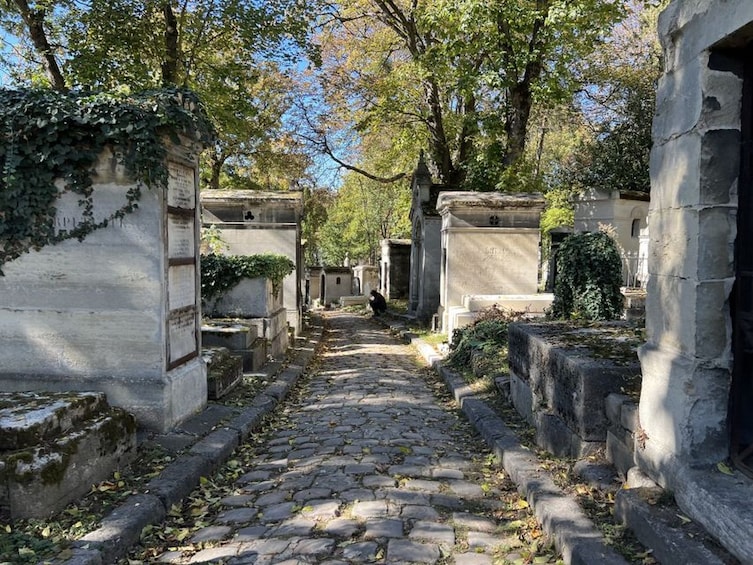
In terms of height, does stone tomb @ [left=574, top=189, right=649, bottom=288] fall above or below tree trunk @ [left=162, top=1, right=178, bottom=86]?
below

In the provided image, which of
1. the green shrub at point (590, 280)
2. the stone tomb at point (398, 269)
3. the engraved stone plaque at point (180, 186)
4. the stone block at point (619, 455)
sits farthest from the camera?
the stone tomb at point (398, 269)

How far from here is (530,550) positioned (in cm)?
314

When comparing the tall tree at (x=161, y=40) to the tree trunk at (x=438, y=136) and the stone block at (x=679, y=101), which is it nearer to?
the tree trunk at (x=438, y=136)

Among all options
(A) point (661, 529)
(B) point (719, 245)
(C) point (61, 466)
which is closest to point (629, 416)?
(A) point (661, 529)

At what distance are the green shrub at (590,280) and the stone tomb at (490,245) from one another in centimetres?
480

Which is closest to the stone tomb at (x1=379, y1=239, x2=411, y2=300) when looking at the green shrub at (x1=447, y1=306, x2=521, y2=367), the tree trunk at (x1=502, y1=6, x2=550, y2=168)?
the tree trunk at (x1=502, y1=6, x2=550, y2=168)

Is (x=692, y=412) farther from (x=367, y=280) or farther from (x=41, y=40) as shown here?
(x=367, y=280)

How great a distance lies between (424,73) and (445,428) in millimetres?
10832

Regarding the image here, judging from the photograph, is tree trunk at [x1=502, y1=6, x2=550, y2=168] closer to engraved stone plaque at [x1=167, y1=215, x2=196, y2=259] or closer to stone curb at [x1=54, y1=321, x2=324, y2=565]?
engraved stone plaque at [x1=167, y1=215, x2=196, y2=259]

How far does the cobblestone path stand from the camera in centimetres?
312

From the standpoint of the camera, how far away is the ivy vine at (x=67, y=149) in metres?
4.38

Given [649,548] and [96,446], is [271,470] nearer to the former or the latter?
[96,446]

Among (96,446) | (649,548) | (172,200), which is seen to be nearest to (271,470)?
(96,446)

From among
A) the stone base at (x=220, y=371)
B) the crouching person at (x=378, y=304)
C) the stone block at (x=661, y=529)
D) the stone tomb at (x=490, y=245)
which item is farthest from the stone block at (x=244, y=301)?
the crouching person at (x=378, y=304)
